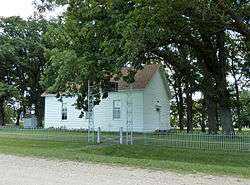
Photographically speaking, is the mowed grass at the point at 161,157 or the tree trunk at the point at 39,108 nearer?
the mowed grass at the point at 161,157

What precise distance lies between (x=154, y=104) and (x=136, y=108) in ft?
7.58

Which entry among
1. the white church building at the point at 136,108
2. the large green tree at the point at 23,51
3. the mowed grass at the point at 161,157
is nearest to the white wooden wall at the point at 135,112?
the white church building at the point at 136,108

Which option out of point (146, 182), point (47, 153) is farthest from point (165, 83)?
point (146, 182)

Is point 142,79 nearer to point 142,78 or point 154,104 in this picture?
point 142,78

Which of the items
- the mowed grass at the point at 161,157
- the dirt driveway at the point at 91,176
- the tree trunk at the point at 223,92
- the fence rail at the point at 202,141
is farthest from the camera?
the tree trunk at the point at 223,92

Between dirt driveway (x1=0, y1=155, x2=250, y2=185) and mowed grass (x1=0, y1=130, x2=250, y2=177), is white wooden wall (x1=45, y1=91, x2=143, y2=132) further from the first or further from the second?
dirt driveway (x1=0, y1=155, x2=250, y2=185)

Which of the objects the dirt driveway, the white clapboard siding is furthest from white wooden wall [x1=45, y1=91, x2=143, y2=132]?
the dirt driveway

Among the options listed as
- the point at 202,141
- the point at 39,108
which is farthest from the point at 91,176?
the point at 39,108

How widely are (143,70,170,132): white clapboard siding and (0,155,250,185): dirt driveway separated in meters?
27.3

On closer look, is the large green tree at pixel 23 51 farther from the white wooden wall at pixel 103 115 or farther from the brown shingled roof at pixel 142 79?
the brown shingled roof at pixel 142 79

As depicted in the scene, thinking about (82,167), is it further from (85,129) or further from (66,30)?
(85,129)

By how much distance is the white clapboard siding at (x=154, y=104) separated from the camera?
141 feet

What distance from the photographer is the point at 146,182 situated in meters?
11.8

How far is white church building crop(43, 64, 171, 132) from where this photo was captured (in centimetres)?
4238
